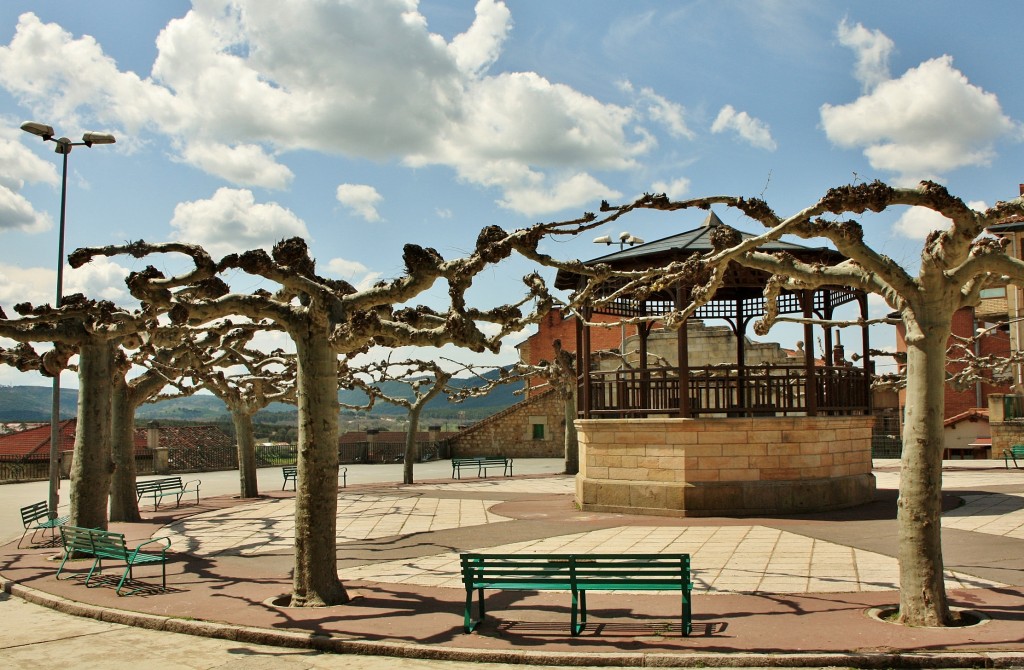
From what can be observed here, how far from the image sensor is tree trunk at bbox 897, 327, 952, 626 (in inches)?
273

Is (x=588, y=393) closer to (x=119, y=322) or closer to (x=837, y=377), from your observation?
(x=837, y=377)

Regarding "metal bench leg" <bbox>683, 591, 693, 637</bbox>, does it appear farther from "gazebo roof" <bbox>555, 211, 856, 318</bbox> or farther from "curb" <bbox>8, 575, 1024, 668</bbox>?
"gazebo roof" <bbox>555, 211, 856, 318</bbox>

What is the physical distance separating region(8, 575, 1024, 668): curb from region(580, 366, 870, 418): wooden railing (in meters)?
8.85

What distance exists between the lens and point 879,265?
23.3ft

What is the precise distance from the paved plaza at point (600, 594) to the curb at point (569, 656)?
15mm

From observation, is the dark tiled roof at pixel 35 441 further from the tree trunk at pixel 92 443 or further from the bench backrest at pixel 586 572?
the bench backrest at pixel 586 572

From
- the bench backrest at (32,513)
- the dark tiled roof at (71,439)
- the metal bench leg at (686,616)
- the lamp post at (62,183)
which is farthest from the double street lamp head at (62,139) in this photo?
the dark tiled roof at (71,439)

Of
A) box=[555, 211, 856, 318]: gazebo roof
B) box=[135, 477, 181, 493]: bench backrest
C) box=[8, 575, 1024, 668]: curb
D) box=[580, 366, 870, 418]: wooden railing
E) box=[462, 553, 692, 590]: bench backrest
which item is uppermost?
box=[555, 211, 856, 318]: gazebo roof

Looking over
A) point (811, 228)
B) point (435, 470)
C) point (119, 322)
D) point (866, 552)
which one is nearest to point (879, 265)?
point (811, 228)

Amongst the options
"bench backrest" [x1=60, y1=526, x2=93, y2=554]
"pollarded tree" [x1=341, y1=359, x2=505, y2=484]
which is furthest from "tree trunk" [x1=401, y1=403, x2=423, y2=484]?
"bench backrest" [x1=60, y1=526, x2=93, y2=554]

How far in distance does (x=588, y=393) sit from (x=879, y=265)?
9.51m

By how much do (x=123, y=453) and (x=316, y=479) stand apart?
9177 mm

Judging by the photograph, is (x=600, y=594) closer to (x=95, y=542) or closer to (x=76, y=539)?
(x=95, y=542)

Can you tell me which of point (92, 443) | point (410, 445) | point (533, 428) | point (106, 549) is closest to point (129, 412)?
point (92, 443)
